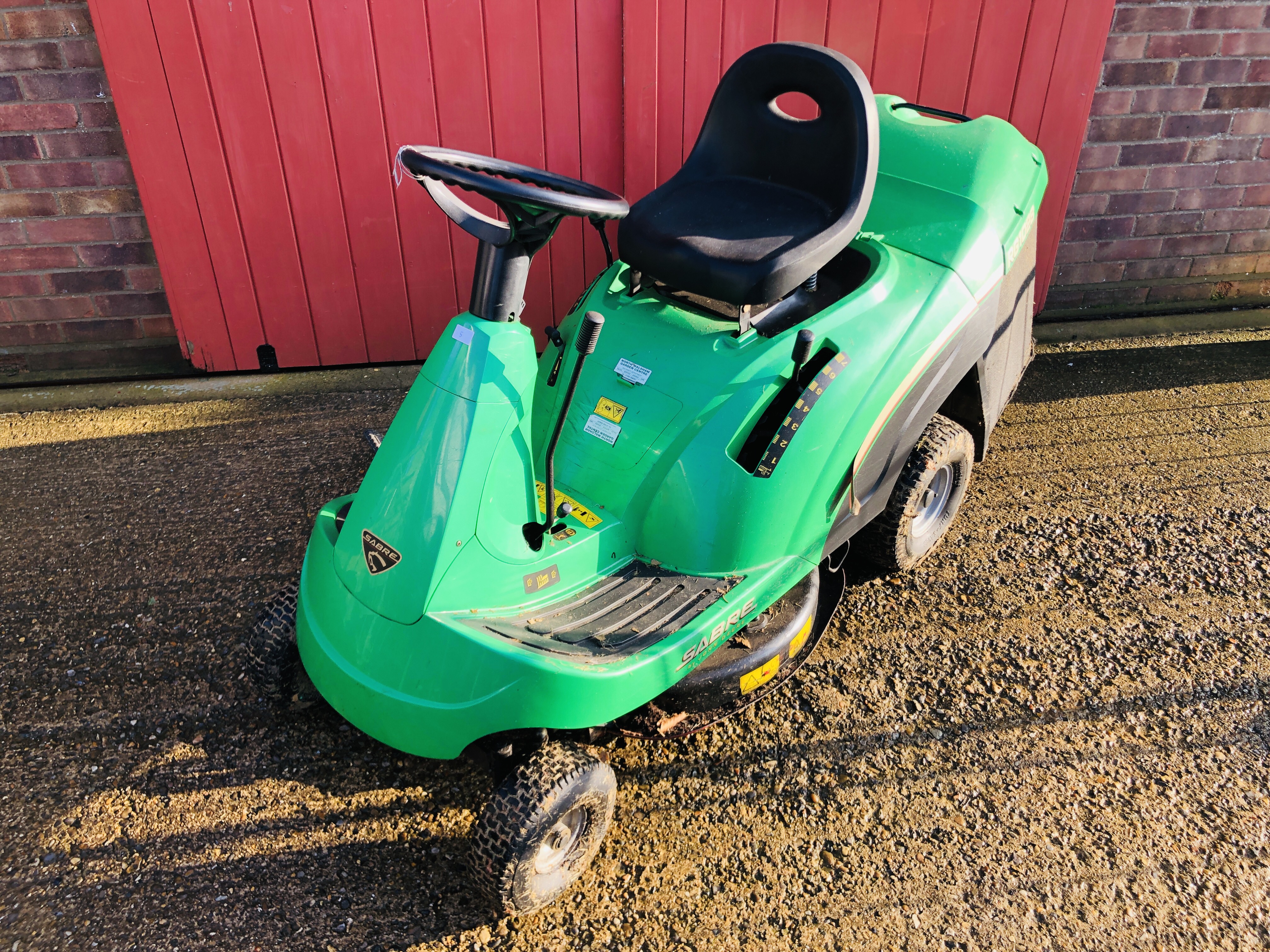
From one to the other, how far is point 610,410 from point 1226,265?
3912 mm

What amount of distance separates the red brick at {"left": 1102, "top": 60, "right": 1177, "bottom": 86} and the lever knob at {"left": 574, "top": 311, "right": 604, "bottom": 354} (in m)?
3.31

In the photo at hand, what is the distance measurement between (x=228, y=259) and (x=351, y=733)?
93.4 inches

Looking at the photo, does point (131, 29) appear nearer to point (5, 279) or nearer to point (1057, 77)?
point (5, 279)

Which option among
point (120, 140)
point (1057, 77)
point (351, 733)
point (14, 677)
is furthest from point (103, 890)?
point (1057, 77)

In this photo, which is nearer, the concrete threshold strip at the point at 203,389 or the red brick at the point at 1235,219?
the concrete threshold strip at the point at 203,389

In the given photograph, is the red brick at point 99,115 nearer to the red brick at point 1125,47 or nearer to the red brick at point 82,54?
the red brick at point 82,54

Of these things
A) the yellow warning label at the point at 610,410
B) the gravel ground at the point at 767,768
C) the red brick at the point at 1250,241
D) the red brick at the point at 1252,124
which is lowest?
the gravel ground at the point at 767,768

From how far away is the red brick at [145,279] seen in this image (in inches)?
155

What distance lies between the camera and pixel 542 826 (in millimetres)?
1864

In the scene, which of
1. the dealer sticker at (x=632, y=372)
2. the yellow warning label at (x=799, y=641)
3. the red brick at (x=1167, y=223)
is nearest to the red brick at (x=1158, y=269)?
the red brick at (x=1167, y=223)

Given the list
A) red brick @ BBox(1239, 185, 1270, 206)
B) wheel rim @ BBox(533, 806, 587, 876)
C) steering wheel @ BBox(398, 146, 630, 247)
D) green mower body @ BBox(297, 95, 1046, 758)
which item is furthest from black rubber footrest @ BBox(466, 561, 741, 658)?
red brick @ BBox(1239, 185, 1270, 206)

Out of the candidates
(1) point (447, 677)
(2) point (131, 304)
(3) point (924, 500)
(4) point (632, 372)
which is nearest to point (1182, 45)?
(3) point (924, 500)

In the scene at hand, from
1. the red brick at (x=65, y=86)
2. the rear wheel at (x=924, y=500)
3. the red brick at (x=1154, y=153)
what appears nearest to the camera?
the rear wheel at (x=924, y=500)

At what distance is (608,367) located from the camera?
7.84ft
